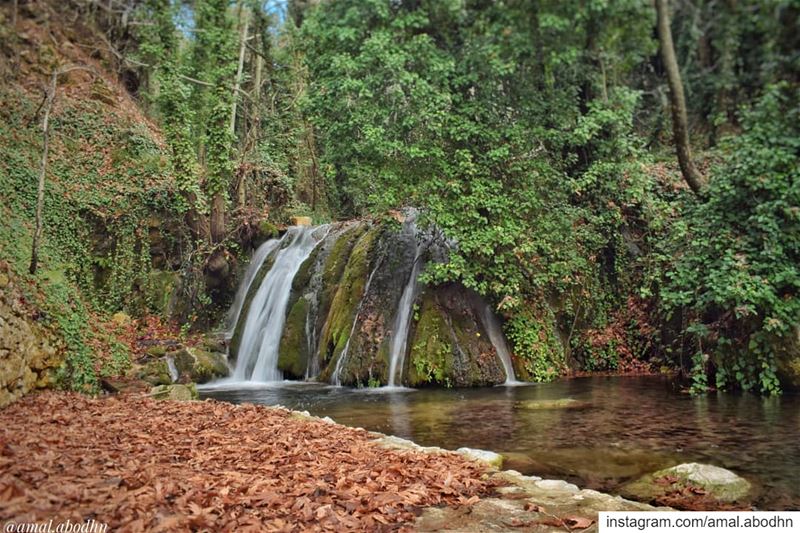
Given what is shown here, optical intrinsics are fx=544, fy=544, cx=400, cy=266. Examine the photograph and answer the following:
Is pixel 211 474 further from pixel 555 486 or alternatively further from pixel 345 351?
pixel 345 351

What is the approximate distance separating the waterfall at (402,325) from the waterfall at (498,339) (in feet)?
5.65

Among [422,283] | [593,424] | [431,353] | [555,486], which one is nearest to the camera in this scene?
[555,486]

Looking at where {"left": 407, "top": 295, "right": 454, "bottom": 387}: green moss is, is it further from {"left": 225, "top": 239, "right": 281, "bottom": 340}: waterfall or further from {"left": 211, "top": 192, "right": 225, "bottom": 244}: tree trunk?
{"left": 211, "top": 192, "right": 225, "bottom": 244}: tree trunk

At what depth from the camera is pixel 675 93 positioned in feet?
26.9

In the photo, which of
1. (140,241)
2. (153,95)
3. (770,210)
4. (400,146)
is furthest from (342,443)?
(153,95)

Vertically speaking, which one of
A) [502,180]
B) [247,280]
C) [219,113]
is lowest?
[247,280]

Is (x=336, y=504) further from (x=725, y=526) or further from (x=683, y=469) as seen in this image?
(x=683, y=469)

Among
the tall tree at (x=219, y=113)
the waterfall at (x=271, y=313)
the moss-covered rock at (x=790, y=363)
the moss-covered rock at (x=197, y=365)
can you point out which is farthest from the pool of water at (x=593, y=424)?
the tall tree at (x=219, y=113)

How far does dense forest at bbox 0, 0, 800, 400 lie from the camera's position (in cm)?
973

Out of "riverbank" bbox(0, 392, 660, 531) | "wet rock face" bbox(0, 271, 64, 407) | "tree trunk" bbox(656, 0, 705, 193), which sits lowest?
"riverbank" bbox(0, 392, 660, 531)

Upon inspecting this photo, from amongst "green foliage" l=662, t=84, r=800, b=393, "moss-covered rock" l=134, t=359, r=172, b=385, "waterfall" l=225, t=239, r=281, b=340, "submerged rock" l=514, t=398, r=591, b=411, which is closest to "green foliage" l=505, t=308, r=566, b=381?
"submerged rock" l=514, t=398, r=591, b=411

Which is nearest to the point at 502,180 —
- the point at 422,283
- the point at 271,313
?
the point at 422,283

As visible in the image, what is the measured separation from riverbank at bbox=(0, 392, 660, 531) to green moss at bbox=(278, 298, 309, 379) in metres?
7.16

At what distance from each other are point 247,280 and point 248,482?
1293 centimetres
